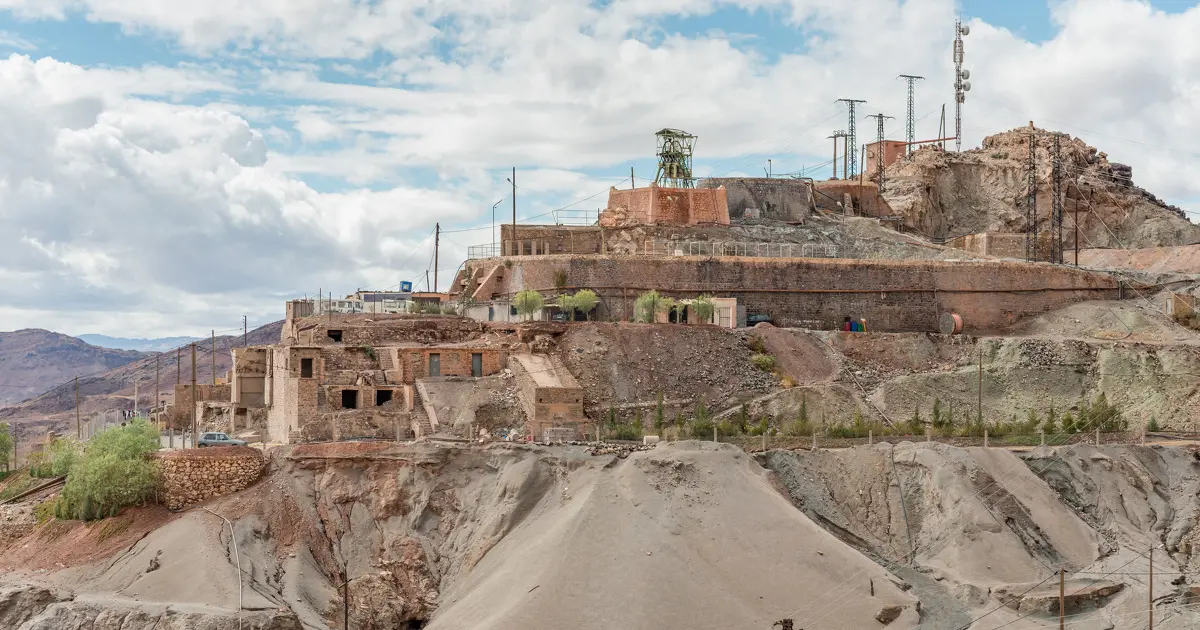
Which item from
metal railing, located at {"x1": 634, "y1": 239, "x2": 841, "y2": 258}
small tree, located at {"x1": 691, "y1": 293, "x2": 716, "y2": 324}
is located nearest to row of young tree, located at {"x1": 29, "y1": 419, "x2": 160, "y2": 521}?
small tree, located at {"x1": 691, "y1": 293, "x2": 716, "y2": 324}

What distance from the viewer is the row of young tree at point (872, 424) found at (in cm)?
4603

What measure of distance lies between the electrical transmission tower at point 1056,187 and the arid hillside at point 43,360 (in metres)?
102

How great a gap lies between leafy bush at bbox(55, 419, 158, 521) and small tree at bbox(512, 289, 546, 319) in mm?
16217

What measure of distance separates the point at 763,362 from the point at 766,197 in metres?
19.8

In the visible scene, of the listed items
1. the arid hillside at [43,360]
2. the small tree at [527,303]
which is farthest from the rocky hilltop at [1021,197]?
the arid hillside at [43,360]

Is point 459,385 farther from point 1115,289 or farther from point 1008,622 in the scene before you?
point 1115,289

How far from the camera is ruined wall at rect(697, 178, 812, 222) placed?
229 ft

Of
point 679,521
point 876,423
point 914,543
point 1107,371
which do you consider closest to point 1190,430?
point 1107,371

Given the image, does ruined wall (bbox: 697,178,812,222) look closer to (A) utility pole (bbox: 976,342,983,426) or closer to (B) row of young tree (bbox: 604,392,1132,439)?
(A) utility pole (bbox: 976,342,983,426)

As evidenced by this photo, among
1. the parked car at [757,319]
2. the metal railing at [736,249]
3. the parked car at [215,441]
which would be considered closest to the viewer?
the parked car at [215,441]

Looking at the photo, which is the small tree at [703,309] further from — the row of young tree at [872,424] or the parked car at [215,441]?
the parked car at [215,441]

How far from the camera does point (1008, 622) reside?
36125mm

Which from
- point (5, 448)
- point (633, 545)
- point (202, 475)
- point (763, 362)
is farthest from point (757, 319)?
point (5, 448)

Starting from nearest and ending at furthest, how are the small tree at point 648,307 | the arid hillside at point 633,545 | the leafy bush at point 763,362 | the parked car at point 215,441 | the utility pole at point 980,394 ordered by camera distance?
the arid hillside at point 633,545, the parked car at point 215,441, the utility pole at point 980,394, the leafy bush at point 763,362, the small tree at point 648,307
